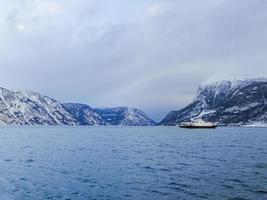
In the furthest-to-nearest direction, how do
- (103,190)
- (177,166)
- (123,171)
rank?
(177,166) < (123,171) < (103,190)

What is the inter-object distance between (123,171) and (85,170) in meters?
7.43

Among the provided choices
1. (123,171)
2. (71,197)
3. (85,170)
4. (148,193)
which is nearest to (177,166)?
(123,171)

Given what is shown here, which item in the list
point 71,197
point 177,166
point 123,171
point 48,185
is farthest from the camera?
point 177,166

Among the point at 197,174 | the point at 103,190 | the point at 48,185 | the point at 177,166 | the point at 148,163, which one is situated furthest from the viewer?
the point at 148,163

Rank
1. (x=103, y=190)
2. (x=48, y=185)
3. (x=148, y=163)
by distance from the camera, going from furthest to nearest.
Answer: (x=148, y=163) < (x=48, y=185) < (x=103, y=190)

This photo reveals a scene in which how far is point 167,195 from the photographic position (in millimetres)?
53094

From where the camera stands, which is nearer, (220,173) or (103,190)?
(103,190)

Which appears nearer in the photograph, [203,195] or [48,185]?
[203,195]

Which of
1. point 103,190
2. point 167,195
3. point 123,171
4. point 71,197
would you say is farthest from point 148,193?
point 123,171

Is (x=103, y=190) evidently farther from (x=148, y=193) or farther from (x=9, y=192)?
(x=9, y=192)

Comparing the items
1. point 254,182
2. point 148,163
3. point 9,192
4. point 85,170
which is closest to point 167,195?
point 254,182

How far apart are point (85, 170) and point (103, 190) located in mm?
21346

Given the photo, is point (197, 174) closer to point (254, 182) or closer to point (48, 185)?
point (254, 182)

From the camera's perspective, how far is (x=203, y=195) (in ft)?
173
